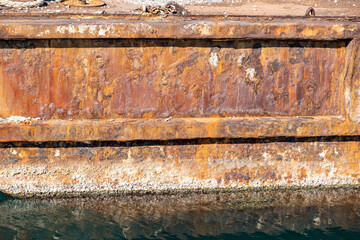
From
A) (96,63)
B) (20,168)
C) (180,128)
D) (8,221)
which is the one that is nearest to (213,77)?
(180,128)

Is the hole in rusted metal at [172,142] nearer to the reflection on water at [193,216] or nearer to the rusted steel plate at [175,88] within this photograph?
the rusted steel plate at [175,88]

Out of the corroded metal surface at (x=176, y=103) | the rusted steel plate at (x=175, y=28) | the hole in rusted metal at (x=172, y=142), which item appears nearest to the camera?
the rusted steel plate at (x=175, y=28)

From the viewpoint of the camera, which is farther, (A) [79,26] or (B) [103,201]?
(B) [103,201]

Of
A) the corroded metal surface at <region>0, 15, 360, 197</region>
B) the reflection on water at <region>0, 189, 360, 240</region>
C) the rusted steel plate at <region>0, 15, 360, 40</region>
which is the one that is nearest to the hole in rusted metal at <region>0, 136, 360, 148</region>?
the corroded metal surface at <region>0, 15, 360, 197</region>

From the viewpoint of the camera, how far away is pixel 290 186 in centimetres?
373

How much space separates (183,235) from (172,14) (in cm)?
181

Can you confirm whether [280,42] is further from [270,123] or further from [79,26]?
[79,26]

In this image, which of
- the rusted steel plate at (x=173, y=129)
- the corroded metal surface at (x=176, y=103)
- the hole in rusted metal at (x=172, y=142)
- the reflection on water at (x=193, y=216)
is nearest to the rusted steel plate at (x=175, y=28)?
the corroded metal surface at (x=176, y=103)

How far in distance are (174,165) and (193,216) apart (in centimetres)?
44

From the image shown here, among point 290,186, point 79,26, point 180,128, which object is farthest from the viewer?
point 290,186

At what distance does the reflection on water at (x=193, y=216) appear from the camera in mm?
3289

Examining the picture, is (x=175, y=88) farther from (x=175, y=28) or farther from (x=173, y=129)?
(x=175, y=28)

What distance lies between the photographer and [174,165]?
3621 millimetres

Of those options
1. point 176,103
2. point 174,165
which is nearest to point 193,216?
point 174,165
